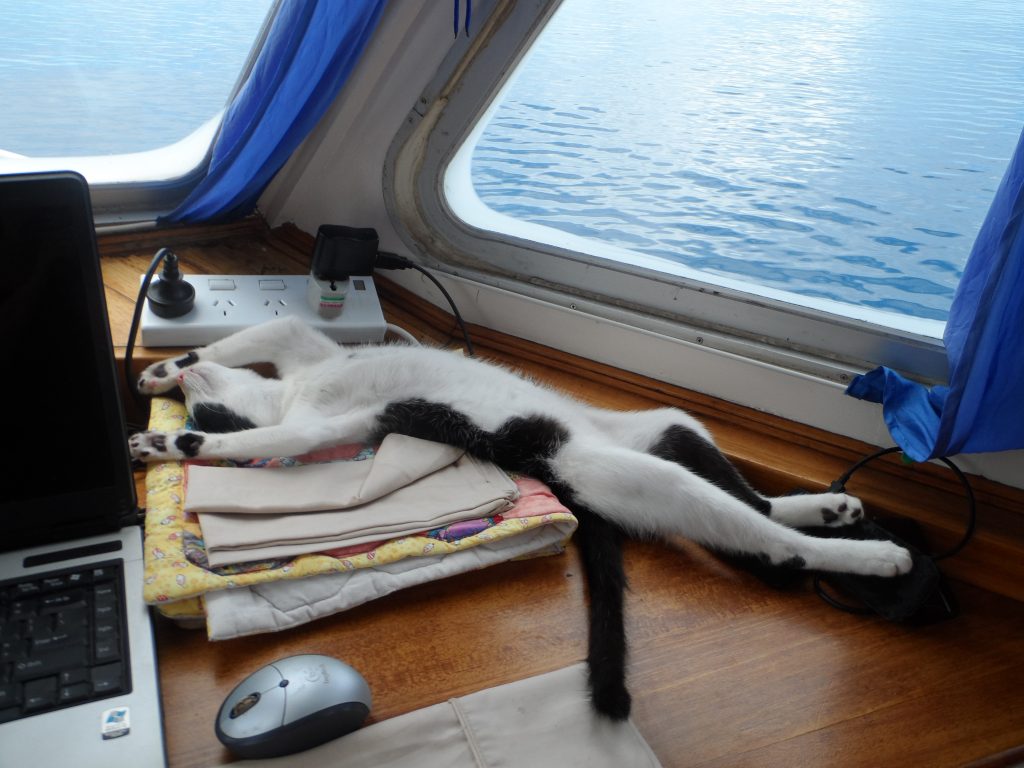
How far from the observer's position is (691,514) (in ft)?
3.40

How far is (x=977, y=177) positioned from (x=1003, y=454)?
42cm

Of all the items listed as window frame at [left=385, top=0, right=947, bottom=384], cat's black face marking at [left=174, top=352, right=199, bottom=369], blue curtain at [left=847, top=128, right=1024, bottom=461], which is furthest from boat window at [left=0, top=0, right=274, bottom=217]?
blue curtain at [left=847, top=128, right=1024, bottom=461]

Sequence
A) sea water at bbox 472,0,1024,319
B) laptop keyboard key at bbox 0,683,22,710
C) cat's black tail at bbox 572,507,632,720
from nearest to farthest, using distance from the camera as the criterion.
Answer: laptop keyboard key at bbox 0,683,22,710, cat's black tail at bbox 572,507,632,720, sea water at bbox 472,0,1024,319

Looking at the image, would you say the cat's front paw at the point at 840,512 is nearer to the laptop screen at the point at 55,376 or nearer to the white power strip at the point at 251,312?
the white power strip at the point at 251,312

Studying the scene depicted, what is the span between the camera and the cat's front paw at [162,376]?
1.15 m

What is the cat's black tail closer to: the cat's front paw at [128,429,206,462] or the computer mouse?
the computer mouse

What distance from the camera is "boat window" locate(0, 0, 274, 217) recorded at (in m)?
1.38

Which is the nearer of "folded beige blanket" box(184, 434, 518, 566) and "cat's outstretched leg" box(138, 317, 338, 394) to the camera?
"folded beige blanket" box(184, 434, 518, 566)

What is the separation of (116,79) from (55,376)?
0.98 m

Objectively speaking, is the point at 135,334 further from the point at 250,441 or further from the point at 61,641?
the point at 61,641

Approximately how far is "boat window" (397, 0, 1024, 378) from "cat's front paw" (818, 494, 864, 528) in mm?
249

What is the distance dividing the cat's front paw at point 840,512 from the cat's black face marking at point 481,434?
0.40 meters

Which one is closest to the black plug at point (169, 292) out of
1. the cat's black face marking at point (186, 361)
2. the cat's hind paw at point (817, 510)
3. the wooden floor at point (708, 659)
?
the cat's black face marking at point (186, 361)

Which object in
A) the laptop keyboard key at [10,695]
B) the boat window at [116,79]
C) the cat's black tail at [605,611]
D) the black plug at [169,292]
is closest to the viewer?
the laptop keyboard key at [10,695]
